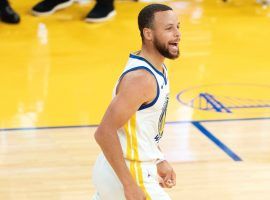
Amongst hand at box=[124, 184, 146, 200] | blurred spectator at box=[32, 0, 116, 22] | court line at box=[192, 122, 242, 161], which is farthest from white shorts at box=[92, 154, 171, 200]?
blurred spectator at box=[32, 0, 116, 22]

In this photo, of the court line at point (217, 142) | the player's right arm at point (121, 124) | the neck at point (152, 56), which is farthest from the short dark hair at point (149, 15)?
the court line at point (217, 142)

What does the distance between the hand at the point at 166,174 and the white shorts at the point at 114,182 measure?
148mm

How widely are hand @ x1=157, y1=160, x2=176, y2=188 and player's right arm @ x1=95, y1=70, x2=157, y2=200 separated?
38cm

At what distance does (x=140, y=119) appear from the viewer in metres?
2.87

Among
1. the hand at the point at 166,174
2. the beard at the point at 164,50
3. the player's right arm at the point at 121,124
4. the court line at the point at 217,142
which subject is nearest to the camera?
the player's right arm at the point at 121,124

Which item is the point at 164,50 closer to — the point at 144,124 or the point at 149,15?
the point at 149,15

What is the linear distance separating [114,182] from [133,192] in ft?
0.56

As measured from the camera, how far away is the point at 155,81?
286 centimetres

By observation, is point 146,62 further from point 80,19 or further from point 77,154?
point 80,19

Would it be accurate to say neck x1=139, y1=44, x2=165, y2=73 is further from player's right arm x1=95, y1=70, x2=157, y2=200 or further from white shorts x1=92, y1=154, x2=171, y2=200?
white shorts x1=92, y1=154, x2=171, y2=200

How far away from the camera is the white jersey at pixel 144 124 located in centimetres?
287

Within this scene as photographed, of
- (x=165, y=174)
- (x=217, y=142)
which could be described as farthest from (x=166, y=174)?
(x=217, y=142)

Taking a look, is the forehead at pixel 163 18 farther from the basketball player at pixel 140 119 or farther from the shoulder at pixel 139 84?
the shoulder at pixel 139 84

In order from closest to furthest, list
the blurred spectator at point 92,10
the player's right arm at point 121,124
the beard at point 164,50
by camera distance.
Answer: the player's right arm at point 121,124 → the beard at point 164,50 → the blurred spectator at point 92,10
